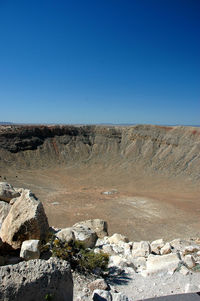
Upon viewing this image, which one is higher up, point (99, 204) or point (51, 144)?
point (51, 144)

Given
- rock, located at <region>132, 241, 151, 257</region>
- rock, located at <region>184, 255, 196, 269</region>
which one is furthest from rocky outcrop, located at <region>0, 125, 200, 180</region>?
Answer: rock, located at <region>184, 255, 196, 269</region>

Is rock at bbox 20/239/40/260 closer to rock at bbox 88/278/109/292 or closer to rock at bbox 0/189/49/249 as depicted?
rock at bbox 0/189/49/249

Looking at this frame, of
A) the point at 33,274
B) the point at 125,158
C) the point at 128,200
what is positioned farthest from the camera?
the point at 125,158

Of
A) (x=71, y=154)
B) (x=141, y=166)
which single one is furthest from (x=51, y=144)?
(x=141, y=166)

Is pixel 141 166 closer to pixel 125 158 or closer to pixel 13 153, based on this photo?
pixel 125 158

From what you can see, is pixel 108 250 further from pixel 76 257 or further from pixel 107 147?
pixel 107 147

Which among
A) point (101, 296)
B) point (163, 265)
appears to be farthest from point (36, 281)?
point (163, 265)
